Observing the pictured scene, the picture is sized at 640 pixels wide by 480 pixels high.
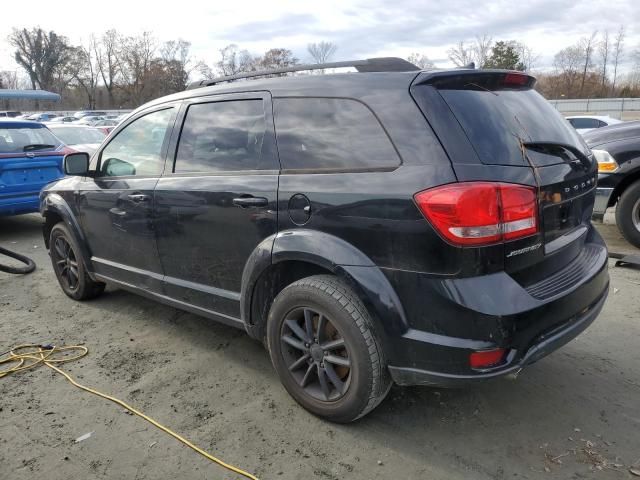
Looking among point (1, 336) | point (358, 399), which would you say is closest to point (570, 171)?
point (358, 399)

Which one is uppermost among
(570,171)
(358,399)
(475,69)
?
(475,69)

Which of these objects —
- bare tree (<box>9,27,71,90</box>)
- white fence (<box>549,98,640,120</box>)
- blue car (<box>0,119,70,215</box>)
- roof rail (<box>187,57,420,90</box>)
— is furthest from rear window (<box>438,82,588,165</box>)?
bare tree (<box>9,27,71,90</box>)

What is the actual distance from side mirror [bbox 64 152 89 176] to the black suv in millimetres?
1082

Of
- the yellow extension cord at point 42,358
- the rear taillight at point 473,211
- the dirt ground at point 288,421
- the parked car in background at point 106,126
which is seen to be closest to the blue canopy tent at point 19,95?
the parked car in background at point 106,126

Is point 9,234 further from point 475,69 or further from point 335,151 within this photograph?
point 475,69

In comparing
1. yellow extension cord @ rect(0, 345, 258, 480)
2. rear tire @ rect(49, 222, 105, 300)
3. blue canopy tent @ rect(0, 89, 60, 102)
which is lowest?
yellow extension cord @ rect(0, 345, 258, 480)

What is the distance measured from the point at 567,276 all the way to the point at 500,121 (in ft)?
2.89

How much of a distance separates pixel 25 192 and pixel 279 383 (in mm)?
6088

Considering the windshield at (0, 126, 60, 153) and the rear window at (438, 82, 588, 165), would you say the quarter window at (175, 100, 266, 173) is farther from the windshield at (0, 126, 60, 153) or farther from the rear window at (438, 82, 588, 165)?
the windshield at (0, 126, 60, 153)

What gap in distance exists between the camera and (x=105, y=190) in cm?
411

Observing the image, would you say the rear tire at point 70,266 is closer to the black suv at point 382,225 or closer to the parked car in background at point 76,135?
the black suv at point 382,225

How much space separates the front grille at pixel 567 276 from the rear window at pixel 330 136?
3.00ft

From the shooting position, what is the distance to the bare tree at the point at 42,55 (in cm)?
7344

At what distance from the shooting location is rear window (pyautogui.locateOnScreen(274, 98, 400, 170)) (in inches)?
101
